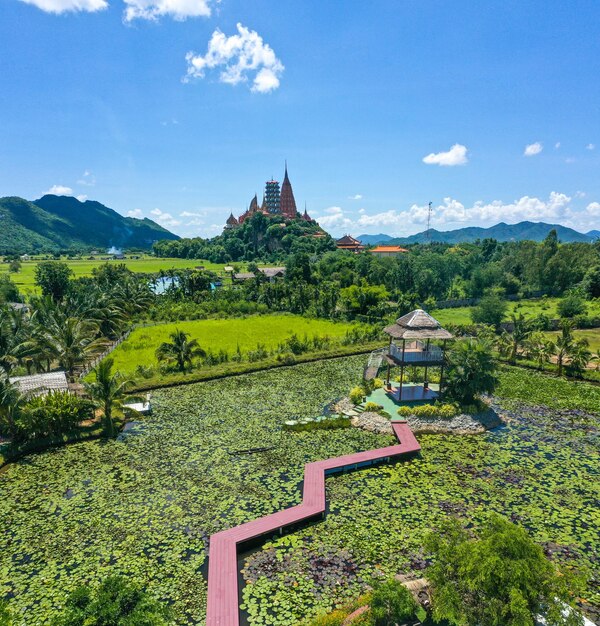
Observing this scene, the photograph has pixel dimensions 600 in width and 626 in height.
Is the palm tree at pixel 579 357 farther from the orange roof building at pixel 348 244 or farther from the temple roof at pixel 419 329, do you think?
the orange roof building at pixel 348 244

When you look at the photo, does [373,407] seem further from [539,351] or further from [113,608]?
[539,351]

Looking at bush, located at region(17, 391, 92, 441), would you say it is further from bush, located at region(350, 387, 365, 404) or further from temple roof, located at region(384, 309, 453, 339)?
temple roof, located at region(384, 309, 453, 339)

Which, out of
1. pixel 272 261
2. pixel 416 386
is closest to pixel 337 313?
pixel 416 386

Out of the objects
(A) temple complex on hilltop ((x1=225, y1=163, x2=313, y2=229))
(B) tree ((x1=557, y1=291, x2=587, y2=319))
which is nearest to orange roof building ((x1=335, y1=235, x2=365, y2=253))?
(A) temple complex on hilltop ((x1=225, y1=163, x2=313, y2=229))

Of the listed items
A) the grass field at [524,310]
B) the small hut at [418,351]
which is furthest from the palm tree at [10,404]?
the grass field at [524,310]

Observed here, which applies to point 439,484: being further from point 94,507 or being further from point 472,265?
point 472,265

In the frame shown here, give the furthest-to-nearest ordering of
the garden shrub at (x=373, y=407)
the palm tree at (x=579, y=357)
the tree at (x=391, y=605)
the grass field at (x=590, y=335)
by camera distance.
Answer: the grass field at (x=590, y=335)
the palm tree at (x=579, y=357)
the garden shrub at (x=373, y=407)
the tree at (x=391, y=605)

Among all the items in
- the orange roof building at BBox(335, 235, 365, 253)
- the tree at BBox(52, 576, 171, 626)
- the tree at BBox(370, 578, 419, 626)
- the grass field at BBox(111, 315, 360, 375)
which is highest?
the orange roof building at BBox(335, 235, 365, 253)
